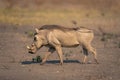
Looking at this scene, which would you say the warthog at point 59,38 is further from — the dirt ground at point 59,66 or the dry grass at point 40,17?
the dry grass at point 40,17

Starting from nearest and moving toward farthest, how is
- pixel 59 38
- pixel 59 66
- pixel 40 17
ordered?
pixel 59 66 → pixel 59 38 → pixel 40 17

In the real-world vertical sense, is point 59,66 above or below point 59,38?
below

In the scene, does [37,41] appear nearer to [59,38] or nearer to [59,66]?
[59,38]

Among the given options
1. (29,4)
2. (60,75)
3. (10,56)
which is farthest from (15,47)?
(29,4)

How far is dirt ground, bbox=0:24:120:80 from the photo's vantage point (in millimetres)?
14404

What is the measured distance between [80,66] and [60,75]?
179cm

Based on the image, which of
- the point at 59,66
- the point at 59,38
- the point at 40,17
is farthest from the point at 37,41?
the point at 40,17

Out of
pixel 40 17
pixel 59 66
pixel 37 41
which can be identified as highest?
pixel 37 41

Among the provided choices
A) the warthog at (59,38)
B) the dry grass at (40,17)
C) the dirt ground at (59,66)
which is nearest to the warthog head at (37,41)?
the warthog at (59,38)

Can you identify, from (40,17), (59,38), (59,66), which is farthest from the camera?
(40,17)

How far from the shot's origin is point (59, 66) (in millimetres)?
16266

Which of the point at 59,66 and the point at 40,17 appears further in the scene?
the point at 40,17

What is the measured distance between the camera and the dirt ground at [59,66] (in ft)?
47.3

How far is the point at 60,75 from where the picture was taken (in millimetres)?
14602
